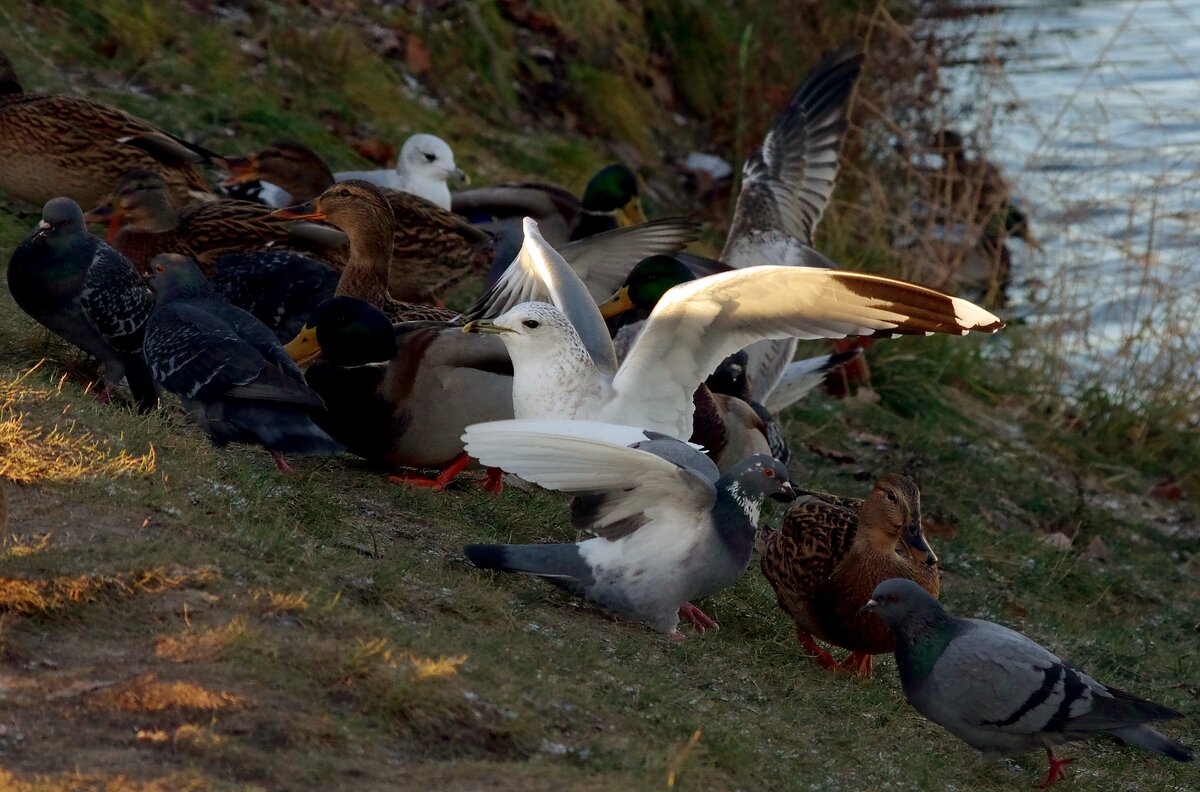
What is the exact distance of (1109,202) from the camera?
996 cm

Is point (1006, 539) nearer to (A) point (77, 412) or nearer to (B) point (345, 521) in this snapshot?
(B) point (345, 521)

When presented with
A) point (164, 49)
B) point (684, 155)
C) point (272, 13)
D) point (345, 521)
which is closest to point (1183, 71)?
point (684, 155)

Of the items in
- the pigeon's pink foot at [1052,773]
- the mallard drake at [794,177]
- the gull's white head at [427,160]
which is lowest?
the pigeon's pink foot at [1052,773]

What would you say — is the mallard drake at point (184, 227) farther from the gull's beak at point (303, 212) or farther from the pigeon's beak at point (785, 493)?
the pigeon's beak at point (785, 493)

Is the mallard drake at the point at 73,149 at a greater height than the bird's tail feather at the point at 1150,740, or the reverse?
the mallard drake at the point at 73,149

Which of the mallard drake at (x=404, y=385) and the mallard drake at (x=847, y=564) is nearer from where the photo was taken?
the mallard drake at (x=847, y=564)

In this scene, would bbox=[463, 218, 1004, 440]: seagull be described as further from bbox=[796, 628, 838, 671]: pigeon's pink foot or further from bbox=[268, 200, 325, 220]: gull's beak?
bbox=[268, 200, 325, 220]: gull's beak

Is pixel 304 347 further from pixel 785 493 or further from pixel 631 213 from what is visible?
pixel 631 213

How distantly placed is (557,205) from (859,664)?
4.64 m

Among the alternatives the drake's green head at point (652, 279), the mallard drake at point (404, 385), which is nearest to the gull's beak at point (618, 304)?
the drake's green head at point (652, 279)

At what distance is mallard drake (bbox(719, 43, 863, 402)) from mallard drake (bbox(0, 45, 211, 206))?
2901mm

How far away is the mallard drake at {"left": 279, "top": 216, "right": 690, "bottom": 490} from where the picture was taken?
238 inches

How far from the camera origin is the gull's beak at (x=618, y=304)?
7.29m

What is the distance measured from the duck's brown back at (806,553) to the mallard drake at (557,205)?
3.91m
